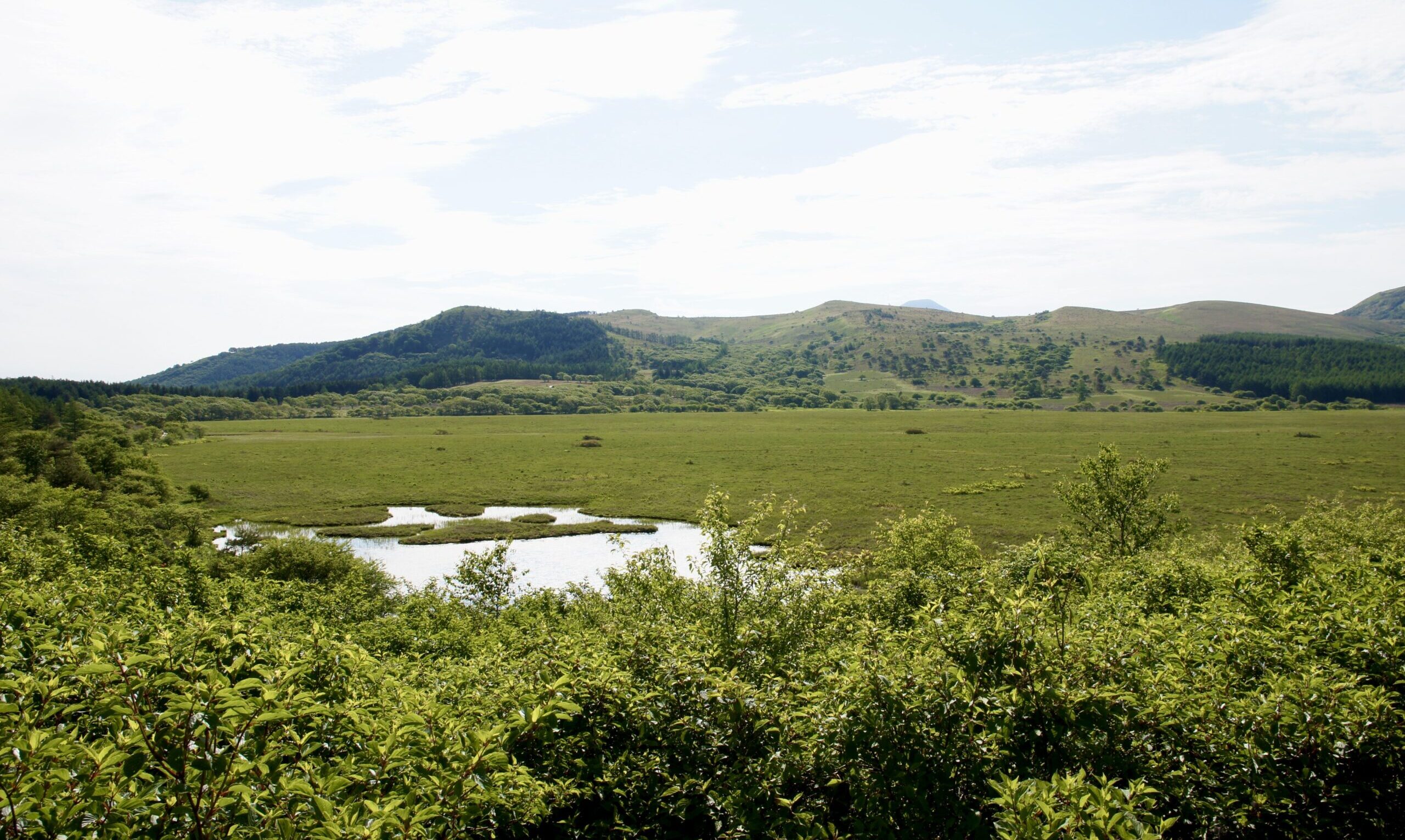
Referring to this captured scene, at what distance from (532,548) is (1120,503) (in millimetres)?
46214

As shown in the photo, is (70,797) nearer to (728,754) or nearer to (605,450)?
(728,754)

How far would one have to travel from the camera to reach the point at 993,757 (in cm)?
785

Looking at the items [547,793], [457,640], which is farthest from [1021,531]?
[547,793]

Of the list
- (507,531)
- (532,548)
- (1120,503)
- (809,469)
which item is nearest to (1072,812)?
(1120,503)

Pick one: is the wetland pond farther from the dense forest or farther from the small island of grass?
the dense forest

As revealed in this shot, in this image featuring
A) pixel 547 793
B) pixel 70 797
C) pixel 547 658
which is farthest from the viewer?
pixel 547 658

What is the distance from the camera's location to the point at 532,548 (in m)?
62.1

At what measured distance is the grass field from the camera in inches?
2955

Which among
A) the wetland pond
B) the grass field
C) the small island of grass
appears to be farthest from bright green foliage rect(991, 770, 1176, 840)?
the small island of grass

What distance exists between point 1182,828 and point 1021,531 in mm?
58759

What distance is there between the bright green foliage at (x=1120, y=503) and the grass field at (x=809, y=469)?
15.4 m

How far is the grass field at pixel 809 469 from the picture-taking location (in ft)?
246

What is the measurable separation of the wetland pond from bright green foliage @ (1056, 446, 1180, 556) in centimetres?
2745

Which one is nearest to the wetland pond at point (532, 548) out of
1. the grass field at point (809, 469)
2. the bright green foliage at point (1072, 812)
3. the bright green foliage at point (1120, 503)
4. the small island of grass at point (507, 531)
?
the small island of grass at point (507, 531)
